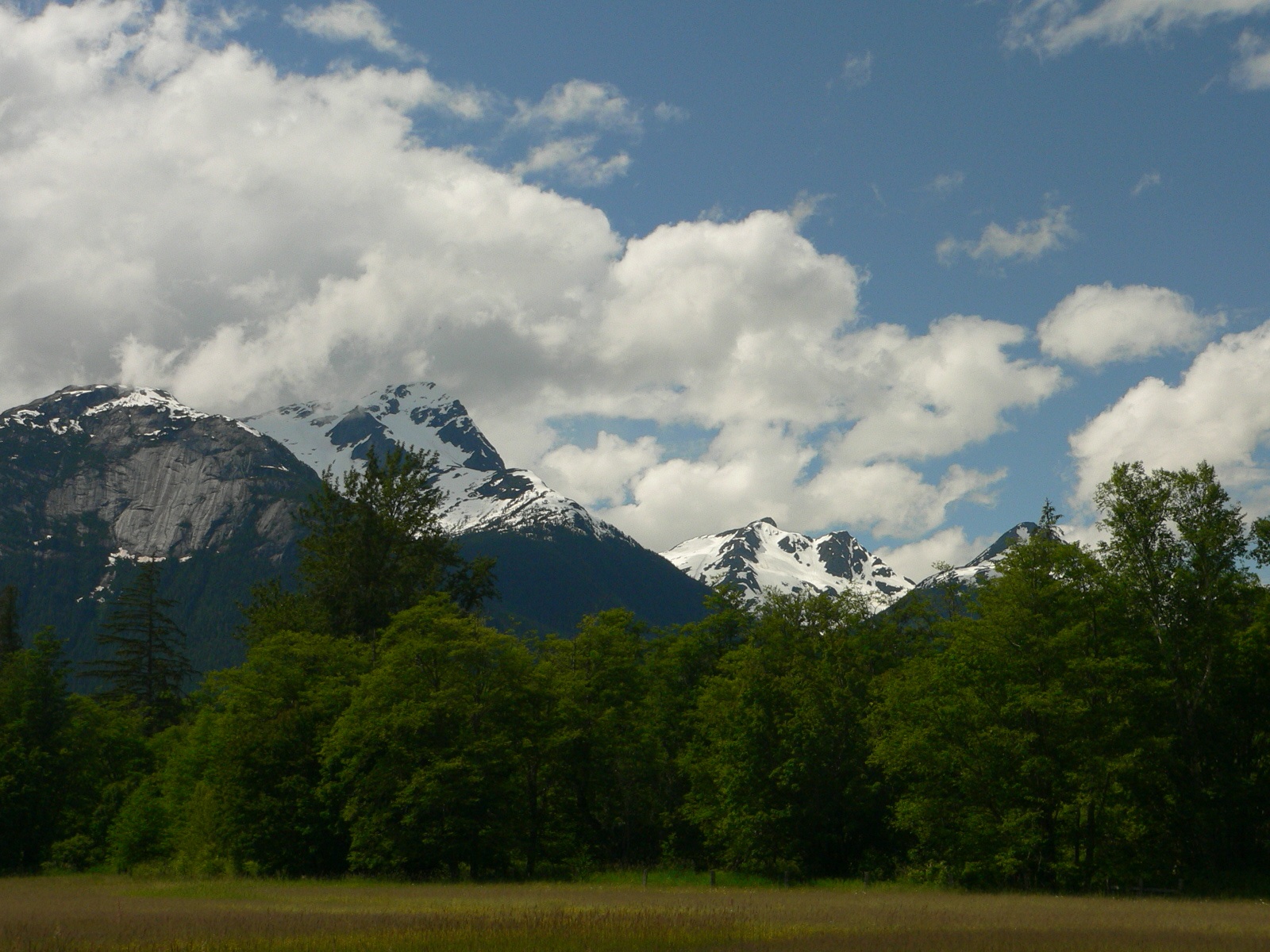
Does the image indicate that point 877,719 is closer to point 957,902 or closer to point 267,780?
point 957,902

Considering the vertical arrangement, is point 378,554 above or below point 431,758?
above

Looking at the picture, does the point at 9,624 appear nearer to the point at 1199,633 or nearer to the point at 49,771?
the point at 49,771

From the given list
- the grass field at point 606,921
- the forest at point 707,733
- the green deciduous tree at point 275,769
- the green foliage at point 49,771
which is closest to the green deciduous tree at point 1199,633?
the forest at point 707,733

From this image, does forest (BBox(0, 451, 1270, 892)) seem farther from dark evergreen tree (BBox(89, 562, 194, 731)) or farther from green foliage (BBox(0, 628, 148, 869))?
dark evergreen tree (BBox(89, 562, 194, 731))

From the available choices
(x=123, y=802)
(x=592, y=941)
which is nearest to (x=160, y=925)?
(x=592, y=941)

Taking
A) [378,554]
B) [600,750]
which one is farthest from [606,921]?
[378,554]

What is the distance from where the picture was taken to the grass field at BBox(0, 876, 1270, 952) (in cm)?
2534

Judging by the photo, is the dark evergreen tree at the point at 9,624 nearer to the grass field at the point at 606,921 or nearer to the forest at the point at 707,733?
the forest at the point at 707,733

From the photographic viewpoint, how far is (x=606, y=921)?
98.4ft

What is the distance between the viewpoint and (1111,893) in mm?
43469

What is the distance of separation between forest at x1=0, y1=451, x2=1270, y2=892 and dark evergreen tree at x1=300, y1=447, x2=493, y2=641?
0.20m

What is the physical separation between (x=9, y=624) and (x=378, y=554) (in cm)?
5014

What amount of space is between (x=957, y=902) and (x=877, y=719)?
15364 millimetres

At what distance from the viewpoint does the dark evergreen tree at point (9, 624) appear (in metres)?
98.0
